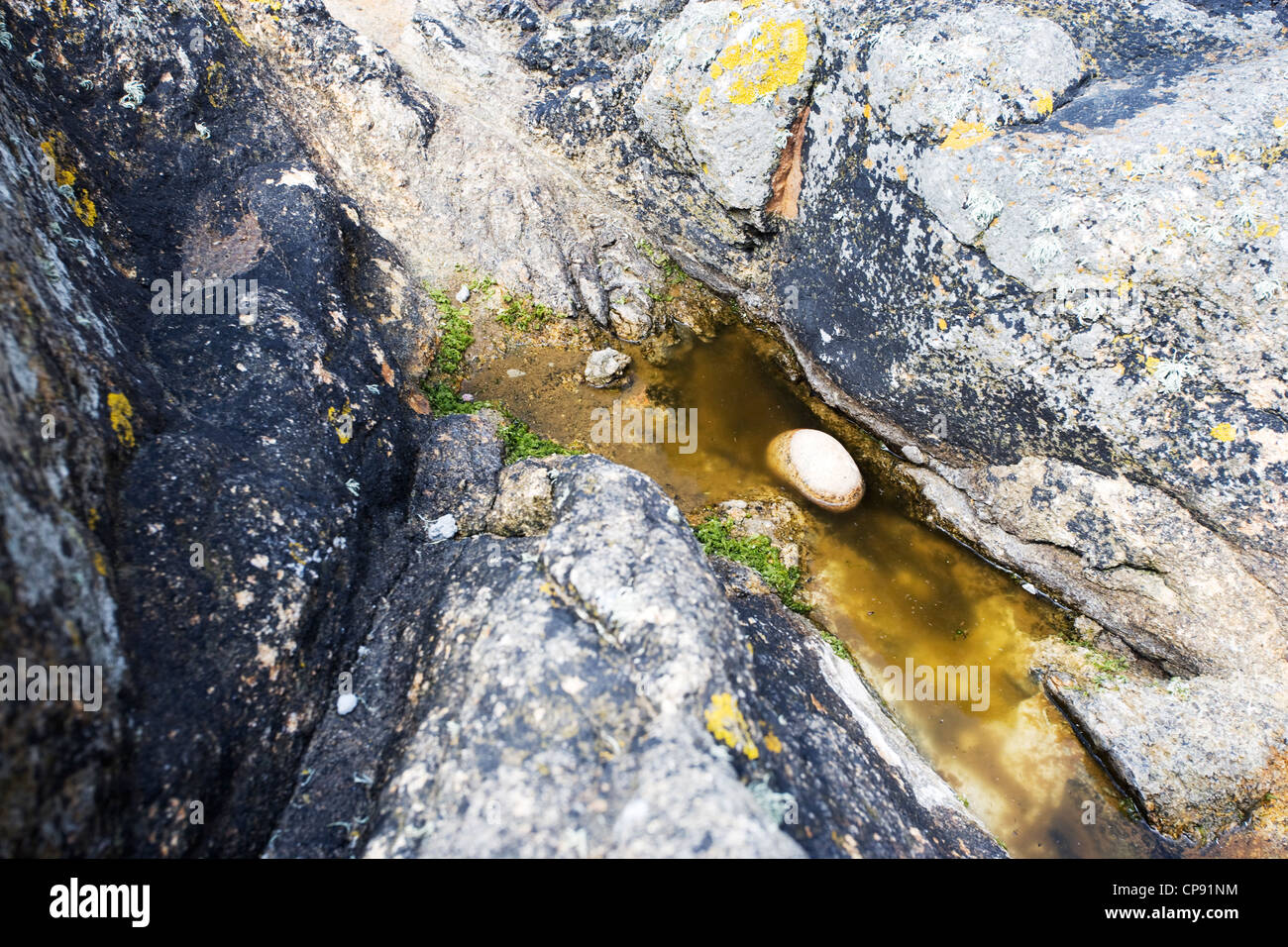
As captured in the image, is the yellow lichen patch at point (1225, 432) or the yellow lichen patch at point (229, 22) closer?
the yellow lichen patch at point (1225, 432)

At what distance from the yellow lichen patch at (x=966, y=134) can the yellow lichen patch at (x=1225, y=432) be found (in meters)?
3.10

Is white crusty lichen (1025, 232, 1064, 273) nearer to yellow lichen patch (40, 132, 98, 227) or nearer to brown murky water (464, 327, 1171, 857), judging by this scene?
brown murky water (464, 327, 1171, 857)

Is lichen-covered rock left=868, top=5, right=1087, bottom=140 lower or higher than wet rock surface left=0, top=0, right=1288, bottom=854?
higher

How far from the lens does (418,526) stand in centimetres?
511

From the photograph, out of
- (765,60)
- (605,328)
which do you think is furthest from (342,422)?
(765,60)

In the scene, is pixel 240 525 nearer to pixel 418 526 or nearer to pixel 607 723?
pixel 418 526

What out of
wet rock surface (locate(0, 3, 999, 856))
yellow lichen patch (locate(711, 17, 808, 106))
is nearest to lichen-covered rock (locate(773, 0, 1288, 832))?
yellow lichen patch (locate(711, 17, 808, 106))

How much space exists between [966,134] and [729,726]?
5.53 metres

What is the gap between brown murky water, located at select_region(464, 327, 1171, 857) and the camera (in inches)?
209

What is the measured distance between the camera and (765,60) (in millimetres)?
6695

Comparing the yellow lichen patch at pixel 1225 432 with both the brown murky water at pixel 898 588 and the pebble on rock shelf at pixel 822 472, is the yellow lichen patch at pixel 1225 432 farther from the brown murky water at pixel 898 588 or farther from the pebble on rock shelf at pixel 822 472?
the pebble on rock shelf at pixel 822 472

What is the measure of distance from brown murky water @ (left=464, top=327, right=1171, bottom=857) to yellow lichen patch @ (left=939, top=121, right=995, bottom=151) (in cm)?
302

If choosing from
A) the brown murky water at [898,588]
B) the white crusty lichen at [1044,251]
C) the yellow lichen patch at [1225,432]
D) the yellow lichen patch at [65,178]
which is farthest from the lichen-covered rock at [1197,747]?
the yellow lichen patch at [65,178]

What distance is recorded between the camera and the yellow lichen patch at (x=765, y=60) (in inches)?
259
